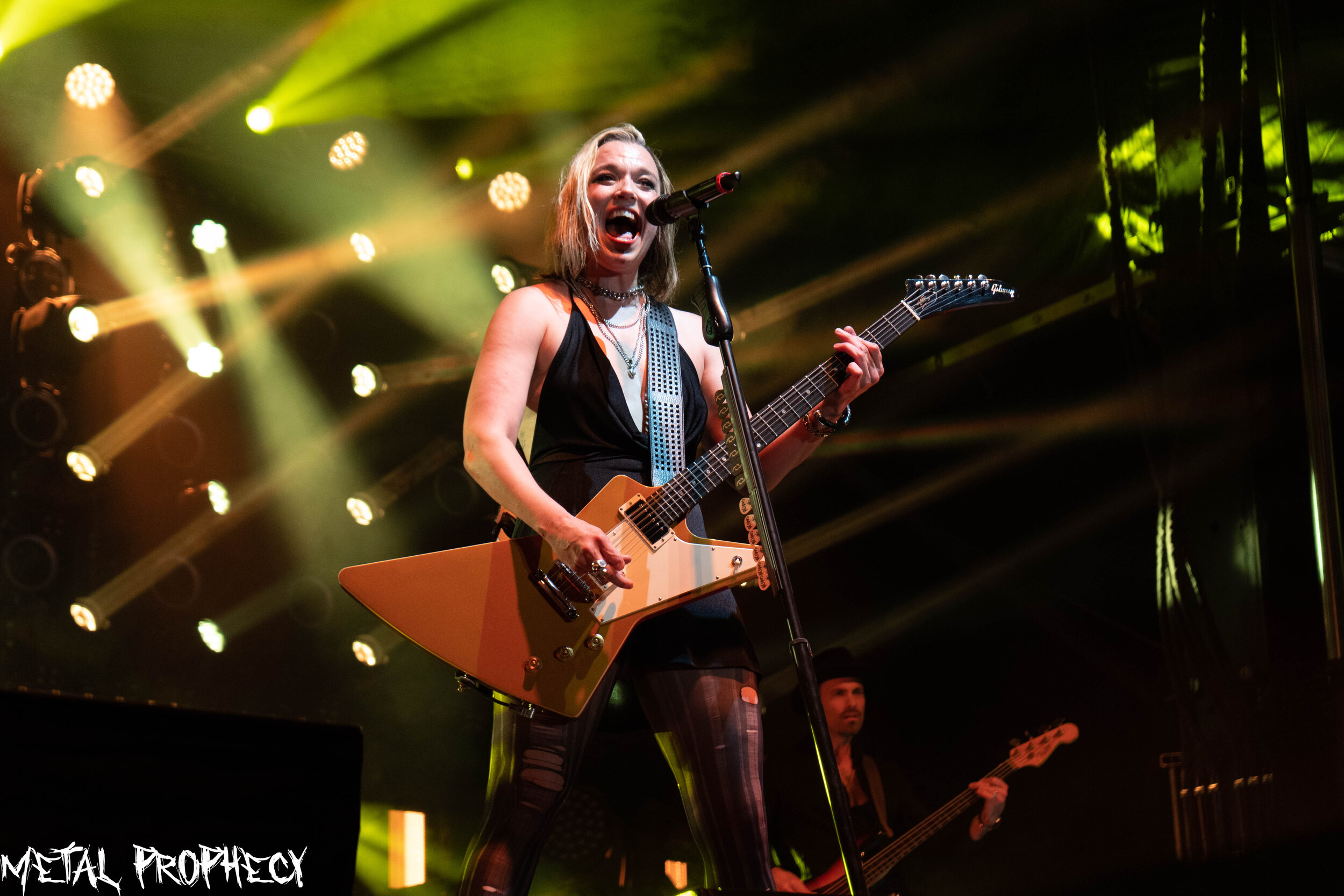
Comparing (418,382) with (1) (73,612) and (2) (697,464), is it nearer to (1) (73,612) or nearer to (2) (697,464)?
(1) (73,612)

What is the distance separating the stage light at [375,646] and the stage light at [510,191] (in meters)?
2.02

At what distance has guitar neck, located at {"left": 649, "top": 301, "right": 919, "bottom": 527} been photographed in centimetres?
207

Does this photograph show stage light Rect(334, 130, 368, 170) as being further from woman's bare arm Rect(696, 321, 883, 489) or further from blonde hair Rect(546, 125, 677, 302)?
woman's bare arm Rect(696, 321, 883, 489)

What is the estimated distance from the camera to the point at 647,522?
2043 mm

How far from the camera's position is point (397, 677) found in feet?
15.2

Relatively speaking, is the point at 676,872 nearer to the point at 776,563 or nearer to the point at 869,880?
the point at 869,880

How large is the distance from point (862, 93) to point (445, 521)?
106 inches

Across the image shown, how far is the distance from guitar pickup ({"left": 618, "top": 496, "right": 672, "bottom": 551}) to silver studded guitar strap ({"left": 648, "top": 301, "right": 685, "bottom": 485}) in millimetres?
102

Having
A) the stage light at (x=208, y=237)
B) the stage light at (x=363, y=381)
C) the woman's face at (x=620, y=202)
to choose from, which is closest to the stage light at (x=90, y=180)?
the stage light at (x=208, y=237)

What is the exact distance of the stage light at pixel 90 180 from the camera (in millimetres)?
4055

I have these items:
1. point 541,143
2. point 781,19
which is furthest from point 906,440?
point 541,143

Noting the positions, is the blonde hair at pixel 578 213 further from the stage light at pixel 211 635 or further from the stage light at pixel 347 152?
the stage light at pixel 211 635

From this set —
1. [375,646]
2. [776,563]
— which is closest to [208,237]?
[375,646]

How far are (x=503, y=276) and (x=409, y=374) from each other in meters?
0.64
